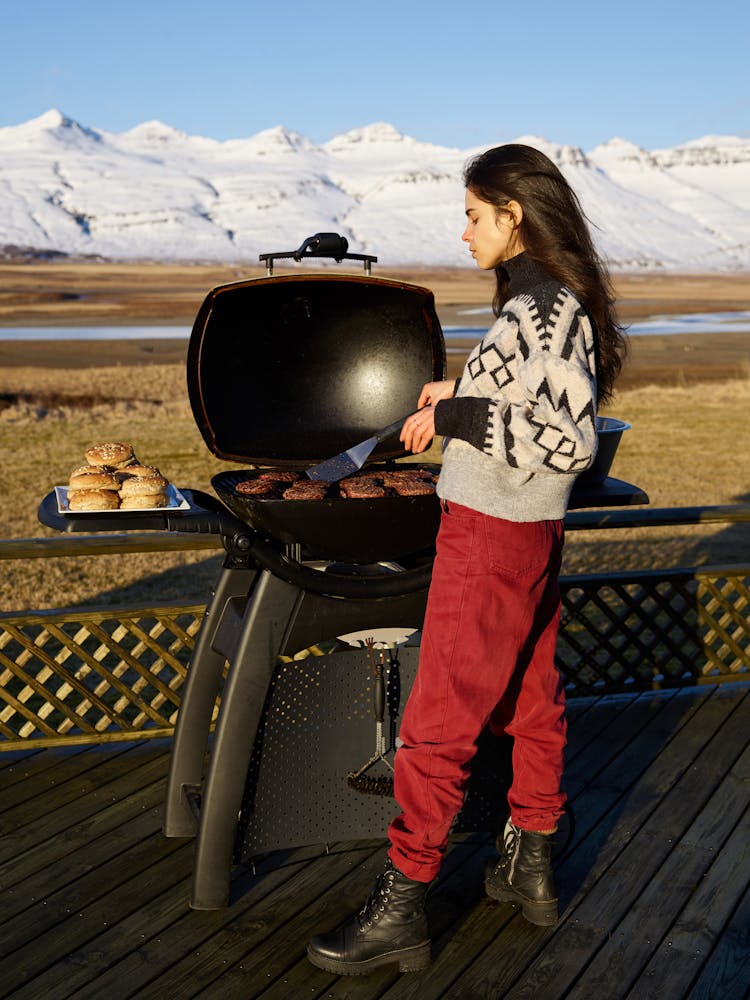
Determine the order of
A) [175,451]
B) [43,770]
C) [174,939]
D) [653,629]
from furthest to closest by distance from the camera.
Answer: [175,451]
[653,629]
[43,770]
[174,939]

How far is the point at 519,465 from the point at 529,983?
3.68ft

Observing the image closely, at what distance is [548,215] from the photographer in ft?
7.25

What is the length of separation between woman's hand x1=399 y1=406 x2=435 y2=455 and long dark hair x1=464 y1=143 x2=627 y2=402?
0.37 metres

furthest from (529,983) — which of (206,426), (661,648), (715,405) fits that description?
(715,405)

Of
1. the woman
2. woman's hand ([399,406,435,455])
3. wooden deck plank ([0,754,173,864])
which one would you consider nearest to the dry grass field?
wooden deck plank ([0,754,173,864])

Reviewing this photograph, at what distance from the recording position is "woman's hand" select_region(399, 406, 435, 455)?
2.26 m

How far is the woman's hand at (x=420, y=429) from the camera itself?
2.26 meters

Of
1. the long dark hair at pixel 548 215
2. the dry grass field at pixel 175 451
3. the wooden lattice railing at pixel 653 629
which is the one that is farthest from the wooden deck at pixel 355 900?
the dry grass field at pixel 175 451

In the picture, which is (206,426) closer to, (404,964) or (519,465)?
(519,465)

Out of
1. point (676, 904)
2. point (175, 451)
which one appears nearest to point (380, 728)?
point (676, 904)

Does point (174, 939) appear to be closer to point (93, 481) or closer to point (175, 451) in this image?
point (93, 481)

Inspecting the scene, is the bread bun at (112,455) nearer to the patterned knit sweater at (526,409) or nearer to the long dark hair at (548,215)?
the patterned knit sweater at (526,409)

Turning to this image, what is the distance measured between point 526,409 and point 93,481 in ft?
3.34

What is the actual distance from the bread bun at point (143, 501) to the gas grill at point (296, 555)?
2.3 inches
